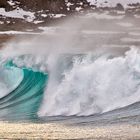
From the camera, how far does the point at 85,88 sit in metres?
44.6

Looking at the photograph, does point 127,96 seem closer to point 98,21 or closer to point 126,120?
point 126,120

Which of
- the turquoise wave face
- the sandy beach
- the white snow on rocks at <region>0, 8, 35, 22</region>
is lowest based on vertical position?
the white snow on rocks at <region>0, 8, 35, 22</region>

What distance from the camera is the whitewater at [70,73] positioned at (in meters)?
40.9

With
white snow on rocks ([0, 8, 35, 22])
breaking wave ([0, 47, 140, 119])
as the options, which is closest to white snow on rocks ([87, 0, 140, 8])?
white snow on rocks ([0, 8, 35, 22])

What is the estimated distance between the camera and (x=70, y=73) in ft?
163

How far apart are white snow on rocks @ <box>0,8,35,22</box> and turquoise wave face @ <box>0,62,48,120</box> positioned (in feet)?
40.8

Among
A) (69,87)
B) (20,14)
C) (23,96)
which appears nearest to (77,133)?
(69,87)

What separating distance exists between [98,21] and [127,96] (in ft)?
86.5

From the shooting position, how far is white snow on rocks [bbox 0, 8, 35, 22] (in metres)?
66.9

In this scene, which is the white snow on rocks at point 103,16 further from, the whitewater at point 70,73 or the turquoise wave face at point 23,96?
the turquoise wave face at point 23,96

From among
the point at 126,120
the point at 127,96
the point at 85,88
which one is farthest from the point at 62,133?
the point at 85,88

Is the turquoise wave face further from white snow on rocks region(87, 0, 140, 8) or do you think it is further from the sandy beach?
white snow on rocks region(87, 0, 140, 8)

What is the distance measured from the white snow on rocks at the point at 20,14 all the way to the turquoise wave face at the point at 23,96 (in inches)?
489

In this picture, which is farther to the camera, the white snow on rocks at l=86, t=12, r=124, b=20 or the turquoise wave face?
the white snow on rocks at l=86, t=12, r=124, b=20
